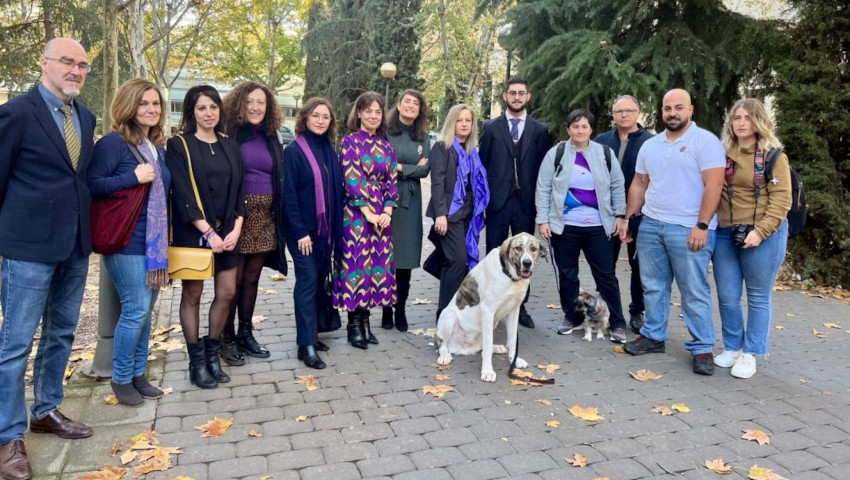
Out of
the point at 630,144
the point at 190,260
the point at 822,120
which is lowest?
the point at 190,260

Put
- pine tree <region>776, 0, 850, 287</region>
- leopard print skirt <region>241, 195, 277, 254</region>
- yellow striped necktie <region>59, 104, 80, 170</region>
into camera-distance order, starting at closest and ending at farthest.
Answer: yellow striped necktie <region>59, 104, 80, 170</region>
leopard print skirt <region>241, 195, 277, 254</region>
pine tree <region>776, 0, 850, 287</region>

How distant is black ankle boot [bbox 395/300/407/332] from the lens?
6.06 meters

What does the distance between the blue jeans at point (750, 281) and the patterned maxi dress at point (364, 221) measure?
2.87m

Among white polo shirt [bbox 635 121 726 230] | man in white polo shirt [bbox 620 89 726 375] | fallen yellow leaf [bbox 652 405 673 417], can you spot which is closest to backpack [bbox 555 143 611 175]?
man in white polo shirt [bbox 620 89 726 375]

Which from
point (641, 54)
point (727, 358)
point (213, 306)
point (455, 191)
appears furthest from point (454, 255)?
point (641, 54)

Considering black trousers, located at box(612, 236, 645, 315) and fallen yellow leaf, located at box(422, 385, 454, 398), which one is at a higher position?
black trousers, located at box(612, 236, 645, 315)

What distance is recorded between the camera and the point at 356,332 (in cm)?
554

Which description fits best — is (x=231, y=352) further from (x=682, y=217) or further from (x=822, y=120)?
Answer: (x=822, y=120)

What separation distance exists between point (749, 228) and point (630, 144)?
1.57 m

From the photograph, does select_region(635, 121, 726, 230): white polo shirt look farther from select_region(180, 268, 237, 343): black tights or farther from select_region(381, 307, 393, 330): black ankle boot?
select_region(180, 268, 237, 343): black tights

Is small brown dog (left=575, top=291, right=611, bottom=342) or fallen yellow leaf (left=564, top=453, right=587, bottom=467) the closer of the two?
fallen yellow leaf (left=564, top=453, right=587, bottom=467)

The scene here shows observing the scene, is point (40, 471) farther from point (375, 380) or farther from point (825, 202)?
point (825, 202)

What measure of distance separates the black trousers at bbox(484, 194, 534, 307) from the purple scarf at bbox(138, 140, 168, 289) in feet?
10.3

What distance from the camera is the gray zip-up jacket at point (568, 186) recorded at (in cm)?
563
